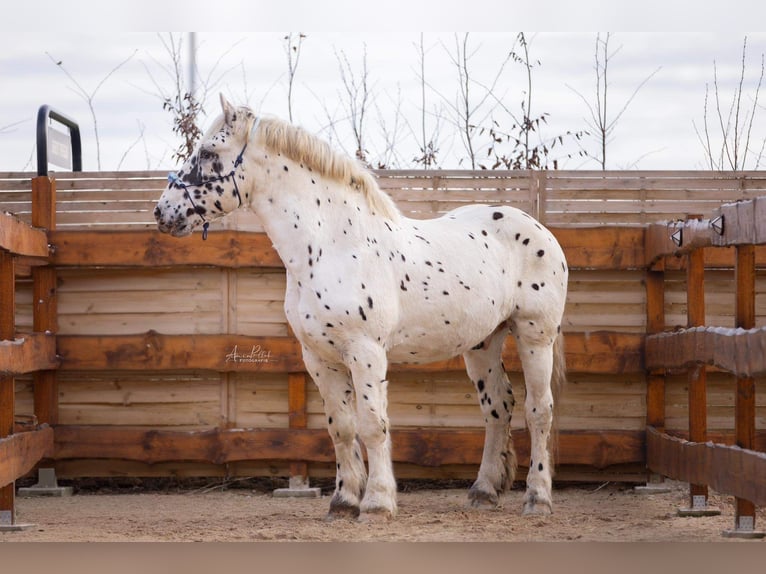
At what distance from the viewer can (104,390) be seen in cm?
676

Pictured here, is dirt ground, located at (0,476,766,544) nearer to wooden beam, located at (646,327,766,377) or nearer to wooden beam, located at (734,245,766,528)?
wooden beam, located at (734,245,766,528)

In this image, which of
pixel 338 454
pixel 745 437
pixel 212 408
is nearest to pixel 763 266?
pixel 745 437

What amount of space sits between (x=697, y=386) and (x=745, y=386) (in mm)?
909

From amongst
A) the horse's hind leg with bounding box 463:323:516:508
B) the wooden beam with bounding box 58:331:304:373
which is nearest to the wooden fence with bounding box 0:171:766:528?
the wooden beam with bounding box 58:331:304:373

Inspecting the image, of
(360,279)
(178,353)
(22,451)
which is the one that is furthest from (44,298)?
(360,279)

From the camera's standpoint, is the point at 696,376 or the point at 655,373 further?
the point at 655,373

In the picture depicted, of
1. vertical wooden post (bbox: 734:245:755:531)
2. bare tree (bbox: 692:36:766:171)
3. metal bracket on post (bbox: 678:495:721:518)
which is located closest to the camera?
vertical wooden post (bbox: 734:245:755:531)

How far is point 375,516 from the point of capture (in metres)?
5.02

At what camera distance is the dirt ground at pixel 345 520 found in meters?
4.83

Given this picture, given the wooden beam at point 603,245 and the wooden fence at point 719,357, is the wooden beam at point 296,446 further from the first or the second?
the wooden beam at point 603,245

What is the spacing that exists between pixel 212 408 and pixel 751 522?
3491 mm

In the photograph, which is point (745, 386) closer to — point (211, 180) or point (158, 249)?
point (211, 180)

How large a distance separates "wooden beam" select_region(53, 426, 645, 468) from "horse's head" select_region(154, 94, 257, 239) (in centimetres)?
191

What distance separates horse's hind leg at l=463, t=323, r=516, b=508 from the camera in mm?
5816
